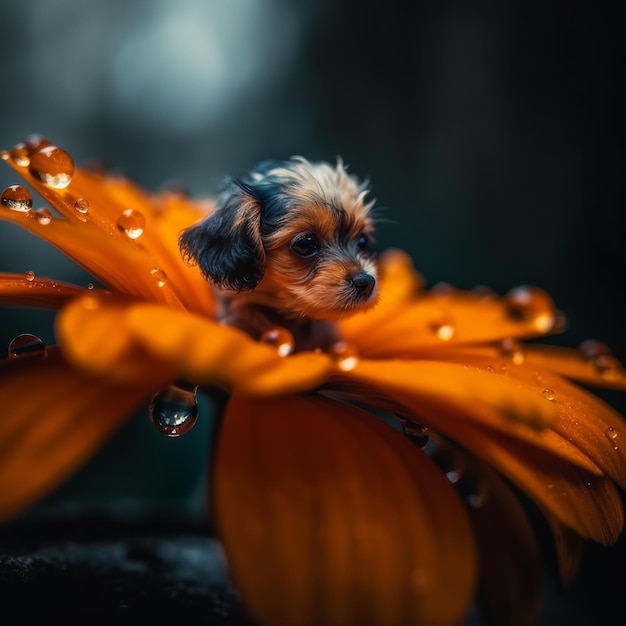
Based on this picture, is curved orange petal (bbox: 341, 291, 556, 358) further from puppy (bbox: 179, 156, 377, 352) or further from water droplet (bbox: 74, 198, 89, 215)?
water droplet (bbox: 74, 198, 89, 215)

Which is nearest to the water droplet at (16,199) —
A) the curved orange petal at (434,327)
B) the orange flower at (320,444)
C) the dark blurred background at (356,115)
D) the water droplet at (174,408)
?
the orange flower at (320,444)

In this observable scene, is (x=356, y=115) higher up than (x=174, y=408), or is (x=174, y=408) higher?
(x=356, y=115)

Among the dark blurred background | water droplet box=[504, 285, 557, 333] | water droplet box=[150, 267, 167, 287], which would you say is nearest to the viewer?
water droplet box=[150, 267, 167, 287]

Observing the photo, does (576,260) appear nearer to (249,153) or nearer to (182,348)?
(249,153)

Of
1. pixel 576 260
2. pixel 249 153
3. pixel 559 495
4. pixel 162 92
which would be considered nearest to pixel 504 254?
pixel 576 260

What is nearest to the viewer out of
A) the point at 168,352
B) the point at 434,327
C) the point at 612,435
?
the point at 168,352

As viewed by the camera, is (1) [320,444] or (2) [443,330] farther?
(2) [443,330]

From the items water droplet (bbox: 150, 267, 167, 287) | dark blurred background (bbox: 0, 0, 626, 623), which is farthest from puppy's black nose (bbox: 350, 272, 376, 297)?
dark blurred background (bbox: 0, 0, 626, 623)

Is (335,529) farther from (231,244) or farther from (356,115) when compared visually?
Result: (356,115)

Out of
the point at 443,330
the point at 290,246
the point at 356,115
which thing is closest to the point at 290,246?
the point at 290,246
